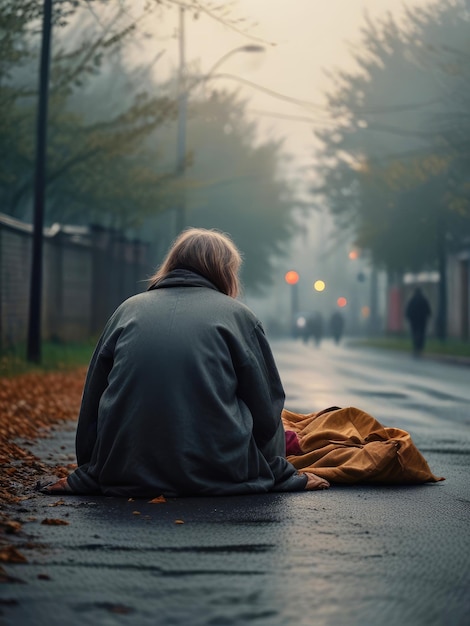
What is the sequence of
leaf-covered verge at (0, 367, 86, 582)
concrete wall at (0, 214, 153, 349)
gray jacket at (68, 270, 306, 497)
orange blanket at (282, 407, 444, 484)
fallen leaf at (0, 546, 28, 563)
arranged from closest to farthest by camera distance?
fallen leaf at (0, 546, 28, 563), leaf-covered verge at (0, 367, 86, 582), gray jacket at (68, 270, 306, 497), orange blanket at (282, 407, 444, 484), concrete wall at (0, 214, 153, 349)

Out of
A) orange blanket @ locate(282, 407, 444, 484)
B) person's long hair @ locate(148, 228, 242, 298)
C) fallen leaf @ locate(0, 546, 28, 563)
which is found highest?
person's long hair @ locate(148, 228, 242, 298)

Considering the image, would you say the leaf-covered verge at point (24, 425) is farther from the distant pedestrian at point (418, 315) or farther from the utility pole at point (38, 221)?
the distant pedestrian at point (418, 315)

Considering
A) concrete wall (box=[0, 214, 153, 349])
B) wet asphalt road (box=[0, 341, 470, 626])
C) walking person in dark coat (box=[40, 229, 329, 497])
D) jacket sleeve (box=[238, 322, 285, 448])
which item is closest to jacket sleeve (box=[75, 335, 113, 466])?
walking person in dark coat (box=[40, 229, 329, 497])

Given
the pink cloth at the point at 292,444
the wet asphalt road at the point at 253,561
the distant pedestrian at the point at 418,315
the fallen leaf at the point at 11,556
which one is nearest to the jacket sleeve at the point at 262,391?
the wet asphalt road at the point at 253,561

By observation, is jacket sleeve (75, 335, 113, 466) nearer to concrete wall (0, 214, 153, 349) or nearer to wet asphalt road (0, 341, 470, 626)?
wet asphalt road (0, 341, 470, 626)

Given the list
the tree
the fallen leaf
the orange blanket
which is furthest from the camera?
the tree

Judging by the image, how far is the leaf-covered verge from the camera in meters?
5.73

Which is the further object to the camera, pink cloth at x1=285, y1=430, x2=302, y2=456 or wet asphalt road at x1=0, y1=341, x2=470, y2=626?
pink cloth at x1=285, y1=430, x2=302, y2=456

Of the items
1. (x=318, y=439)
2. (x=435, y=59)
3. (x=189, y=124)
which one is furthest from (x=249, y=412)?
(x=189, y=124)

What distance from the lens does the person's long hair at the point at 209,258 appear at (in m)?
6.78

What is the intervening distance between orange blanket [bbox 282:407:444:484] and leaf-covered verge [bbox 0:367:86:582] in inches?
60.3

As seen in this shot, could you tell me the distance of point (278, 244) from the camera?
196 ft

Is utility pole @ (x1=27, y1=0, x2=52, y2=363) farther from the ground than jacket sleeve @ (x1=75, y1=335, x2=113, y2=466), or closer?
farther from the ground

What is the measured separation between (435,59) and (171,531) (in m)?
31.3
